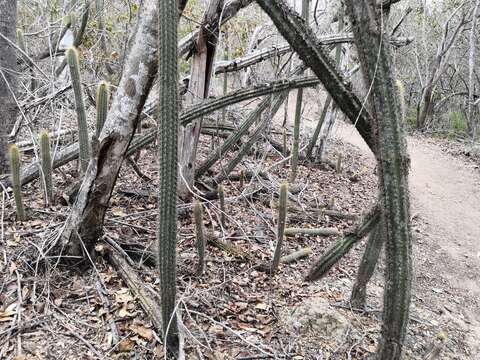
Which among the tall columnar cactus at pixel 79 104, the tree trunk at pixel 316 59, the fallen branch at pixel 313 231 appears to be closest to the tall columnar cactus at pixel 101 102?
the tall columnar cactus at pixel 79 104

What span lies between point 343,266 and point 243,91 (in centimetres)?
208

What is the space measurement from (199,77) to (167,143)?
222 centimetres

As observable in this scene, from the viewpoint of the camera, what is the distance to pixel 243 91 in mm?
2986

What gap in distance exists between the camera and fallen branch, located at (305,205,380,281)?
2.27m

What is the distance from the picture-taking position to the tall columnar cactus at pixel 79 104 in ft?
9.61

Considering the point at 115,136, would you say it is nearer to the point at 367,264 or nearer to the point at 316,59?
the point at 316,59

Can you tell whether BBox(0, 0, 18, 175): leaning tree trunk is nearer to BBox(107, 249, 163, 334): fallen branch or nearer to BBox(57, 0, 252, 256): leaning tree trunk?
BBox(57, 0, 252, 256): leaning tree trunk

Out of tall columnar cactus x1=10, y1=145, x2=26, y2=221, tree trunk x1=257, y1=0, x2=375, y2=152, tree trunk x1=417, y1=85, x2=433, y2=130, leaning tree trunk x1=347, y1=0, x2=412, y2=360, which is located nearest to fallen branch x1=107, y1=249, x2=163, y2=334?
tall columnar cactus x1=10, y1=145, x2=26, y2=221

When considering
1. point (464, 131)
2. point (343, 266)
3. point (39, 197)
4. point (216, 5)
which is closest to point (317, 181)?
point (343, 266)

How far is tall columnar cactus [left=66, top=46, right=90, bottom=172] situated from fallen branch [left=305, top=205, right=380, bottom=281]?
1.90 meters

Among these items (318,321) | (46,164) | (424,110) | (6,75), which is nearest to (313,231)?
(318,321)

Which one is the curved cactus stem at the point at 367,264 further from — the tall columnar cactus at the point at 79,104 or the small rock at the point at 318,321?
the tall columnar cactus at the point at 79,104

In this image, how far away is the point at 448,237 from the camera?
19.5 ft

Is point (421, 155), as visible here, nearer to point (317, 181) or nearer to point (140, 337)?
point (317, 181)
